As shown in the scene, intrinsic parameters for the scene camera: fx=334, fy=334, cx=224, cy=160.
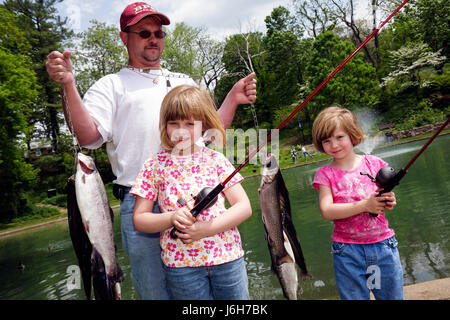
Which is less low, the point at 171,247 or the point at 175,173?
the point at 175,173

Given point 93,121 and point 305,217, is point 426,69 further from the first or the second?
point 93,121

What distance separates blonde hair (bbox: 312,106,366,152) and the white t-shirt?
117 centimetres

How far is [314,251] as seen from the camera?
6.29 m

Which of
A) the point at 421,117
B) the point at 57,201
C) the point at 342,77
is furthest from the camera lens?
the point at 342,77

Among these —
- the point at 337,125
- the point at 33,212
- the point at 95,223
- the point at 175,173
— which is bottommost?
the point at 33,212

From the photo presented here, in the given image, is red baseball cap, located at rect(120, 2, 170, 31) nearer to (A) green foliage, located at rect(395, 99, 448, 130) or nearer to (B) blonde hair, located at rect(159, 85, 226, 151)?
(B) blonde hair, located at rect(159, 85, 226, 151)

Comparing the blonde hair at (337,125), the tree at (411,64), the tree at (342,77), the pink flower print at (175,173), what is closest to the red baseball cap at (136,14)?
the pink flower print at (175,173)

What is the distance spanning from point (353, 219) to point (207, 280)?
1101 millimetres

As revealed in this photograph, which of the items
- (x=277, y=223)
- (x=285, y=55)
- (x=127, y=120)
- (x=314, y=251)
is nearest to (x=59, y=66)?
(x=127, y=120)

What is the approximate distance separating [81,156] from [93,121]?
268mm

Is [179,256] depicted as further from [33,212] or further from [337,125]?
[33,212]

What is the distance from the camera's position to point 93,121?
7.14ft

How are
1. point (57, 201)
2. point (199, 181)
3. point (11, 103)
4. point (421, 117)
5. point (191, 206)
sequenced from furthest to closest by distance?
1. point (57, 201)
2. point (421, 117)
3. point (11, 103)
4. point (199, 181)
5. point (191, 206)

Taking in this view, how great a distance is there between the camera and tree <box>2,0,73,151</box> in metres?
28.4
